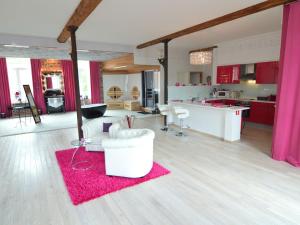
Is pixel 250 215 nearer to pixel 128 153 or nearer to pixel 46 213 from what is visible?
pixel 128 153

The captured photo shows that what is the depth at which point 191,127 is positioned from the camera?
6082 mm

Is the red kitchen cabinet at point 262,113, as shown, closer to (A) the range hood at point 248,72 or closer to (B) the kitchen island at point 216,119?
(A) the range hood at point 248,72

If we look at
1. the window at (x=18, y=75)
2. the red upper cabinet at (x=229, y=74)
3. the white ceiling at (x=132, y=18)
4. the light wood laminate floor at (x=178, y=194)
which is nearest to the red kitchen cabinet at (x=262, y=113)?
the red upper cabinet at (x=229, y=74)

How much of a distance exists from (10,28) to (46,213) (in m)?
4.55

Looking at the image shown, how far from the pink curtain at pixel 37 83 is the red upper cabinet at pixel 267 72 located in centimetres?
921

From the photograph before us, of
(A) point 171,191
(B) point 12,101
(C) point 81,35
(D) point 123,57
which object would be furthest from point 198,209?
(B) point 12,101

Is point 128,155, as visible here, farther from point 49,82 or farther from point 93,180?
point 49,82

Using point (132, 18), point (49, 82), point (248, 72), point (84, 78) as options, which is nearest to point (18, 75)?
point (49, 82)

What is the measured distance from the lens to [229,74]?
22.0ft

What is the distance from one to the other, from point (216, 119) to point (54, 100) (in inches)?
307

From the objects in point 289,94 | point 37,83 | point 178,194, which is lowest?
point 178,194

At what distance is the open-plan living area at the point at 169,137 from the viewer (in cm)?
242

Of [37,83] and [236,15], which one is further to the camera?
[37,83]

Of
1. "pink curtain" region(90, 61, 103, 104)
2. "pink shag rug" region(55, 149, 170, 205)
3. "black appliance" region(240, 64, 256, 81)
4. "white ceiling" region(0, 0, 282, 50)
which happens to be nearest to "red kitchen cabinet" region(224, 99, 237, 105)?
"black appliance" region(240, 64, 256, 81)
